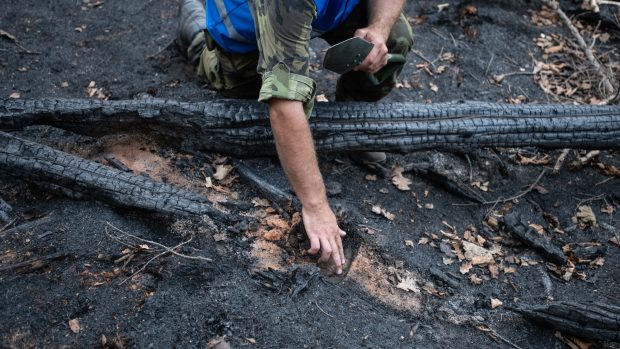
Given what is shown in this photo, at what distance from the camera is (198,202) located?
10.0 ft

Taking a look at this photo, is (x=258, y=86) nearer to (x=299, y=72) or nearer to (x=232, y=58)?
(x=232, y=58)

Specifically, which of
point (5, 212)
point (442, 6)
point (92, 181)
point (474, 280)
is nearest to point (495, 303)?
point (474, 280)

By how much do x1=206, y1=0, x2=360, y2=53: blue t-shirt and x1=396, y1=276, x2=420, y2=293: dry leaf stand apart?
1.67 meters

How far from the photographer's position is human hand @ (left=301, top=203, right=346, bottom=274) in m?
2.77

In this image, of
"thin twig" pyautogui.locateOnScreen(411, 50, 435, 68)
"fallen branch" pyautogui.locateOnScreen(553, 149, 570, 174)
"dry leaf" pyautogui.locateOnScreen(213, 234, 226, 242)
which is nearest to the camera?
"dry leaf" pyautogui.locateOnScreen(213, 234, 226, 242)

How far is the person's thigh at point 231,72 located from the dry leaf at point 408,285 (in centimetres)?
175

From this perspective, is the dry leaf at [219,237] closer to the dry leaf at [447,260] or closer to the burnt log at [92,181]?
the burnt log at [92,181]

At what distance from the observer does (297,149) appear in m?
2.71

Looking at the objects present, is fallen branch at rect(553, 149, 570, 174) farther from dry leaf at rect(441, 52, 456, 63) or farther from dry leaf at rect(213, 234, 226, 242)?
dry leaf at rect(213, 234, 226, 242)

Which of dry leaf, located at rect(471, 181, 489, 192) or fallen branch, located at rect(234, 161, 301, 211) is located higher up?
fallen branch, located at rect(234, 161, 301, 211)

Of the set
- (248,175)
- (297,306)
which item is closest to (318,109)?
(248,175)

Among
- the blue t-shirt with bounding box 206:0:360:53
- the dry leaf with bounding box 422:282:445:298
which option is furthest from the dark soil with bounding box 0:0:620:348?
the blue t-shirt with bounding box 206:0:360:53

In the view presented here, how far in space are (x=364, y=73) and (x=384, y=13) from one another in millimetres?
422

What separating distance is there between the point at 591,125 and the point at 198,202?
275cm
